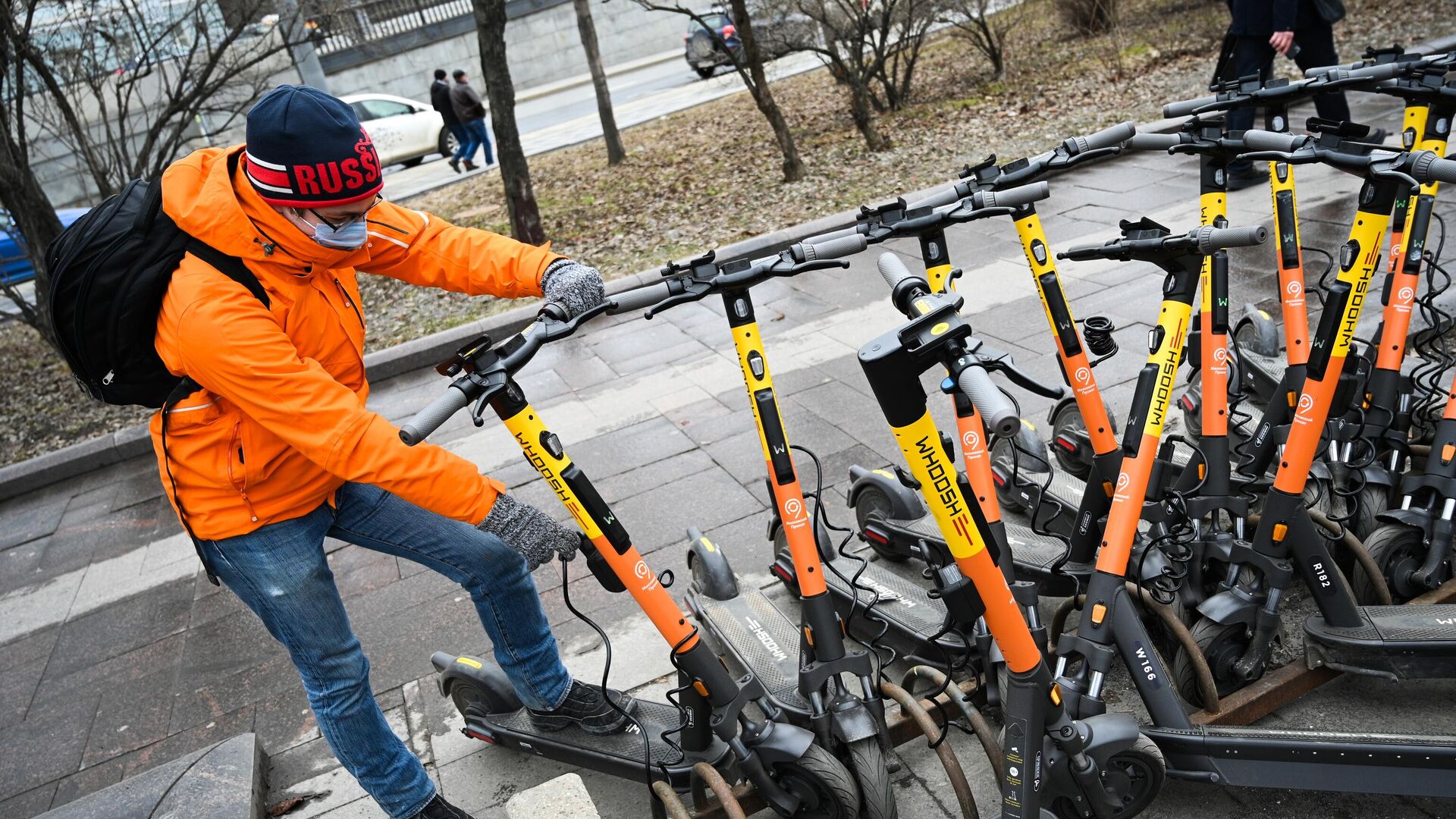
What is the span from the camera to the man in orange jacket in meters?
2.38

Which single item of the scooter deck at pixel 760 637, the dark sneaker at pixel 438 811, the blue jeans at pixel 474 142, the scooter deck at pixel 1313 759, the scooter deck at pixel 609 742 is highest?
the blue jeans at pixel 474 142

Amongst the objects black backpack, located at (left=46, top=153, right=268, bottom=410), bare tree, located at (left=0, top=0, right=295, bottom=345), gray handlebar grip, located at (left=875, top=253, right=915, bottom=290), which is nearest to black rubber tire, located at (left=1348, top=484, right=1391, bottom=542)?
gray handlebar grip, located at (left=875, top=253, right=915, bottom=290)

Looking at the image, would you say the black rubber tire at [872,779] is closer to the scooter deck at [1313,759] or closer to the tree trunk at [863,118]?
the scooter deck at [1313,759]

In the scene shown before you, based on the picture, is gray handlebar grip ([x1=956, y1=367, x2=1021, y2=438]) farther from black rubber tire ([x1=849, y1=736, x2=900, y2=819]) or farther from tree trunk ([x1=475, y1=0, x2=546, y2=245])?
tree trunk ([x1=475, y1=0, x2=546, y2=245])

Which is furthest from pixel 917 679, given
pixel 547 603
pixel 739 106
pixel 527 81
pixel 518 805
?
pixel 527 81

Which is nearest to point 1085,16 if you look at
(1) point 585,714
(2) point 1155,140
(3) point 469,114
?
(3) point 469,114

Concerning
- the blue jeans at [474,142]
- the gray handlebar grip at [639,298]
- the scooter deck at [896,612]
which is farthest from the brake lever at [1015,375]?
the blue jeans at [474,142]

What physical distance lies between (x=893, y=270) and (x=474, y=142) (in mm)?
15133

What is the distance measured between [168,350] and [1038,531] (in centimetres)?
281

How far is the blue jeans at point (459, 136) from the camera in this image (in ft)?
53.1

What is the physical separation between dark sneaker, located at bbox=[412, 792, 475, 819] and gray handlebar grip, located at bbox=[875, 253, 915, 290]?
6.43ft

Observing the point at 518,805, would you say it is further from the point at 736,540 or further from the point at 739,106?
the point at 739,106

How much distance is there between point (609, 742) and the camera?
3162mm

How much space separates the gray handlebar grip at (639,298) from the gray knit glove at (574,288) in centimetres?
6
